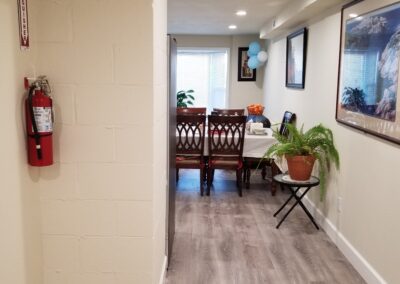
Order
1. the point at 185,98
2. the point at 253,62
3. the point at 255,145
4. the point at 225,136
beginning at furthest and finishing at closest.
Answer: the point at 185,98, the point at 253,62, the point at 255,145, the point at 225,136

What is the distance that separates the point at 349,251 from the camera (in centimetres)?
310

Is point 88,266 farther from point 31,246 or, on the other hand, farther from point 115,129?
point 115,129

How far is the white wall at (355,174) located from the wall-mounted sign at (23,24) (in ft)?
7.00

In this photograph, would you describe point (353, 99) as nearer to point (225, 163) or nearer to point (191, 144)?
point (225, 163)

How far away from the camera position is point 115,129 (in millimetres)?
1842

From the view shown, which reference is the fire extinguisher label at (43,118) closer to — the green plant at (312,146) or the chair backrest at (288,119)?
the green plant at (312,146)

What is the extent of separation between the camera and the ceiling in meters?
4.66

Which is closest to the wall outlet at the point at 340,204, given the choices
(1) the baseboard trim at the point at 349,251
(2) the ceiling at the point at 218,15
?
(1) the baseboard trim at the point at 349,251

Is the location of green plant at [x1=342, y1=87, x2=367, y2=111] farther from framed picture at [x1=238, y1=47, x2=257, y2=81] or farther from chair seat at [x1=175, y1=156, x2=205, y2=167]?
framed picture at [x1=238, y1=47, x2=257, y2=81]

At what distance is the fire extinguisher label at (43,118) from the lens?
63.5 inches

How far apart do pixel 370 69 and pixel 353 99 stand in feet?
1.19

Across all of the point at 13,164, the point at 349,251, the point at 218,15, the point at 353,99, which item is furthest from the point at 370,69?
the point at 218,15

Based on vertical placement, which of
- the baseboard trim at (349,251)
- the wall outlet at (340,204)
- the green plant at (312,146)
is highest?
the green plant at (312,146)

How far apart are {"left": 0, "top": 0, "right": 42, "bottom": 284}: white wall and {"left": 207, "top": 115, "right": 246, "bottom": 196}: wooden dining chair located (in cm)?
302
